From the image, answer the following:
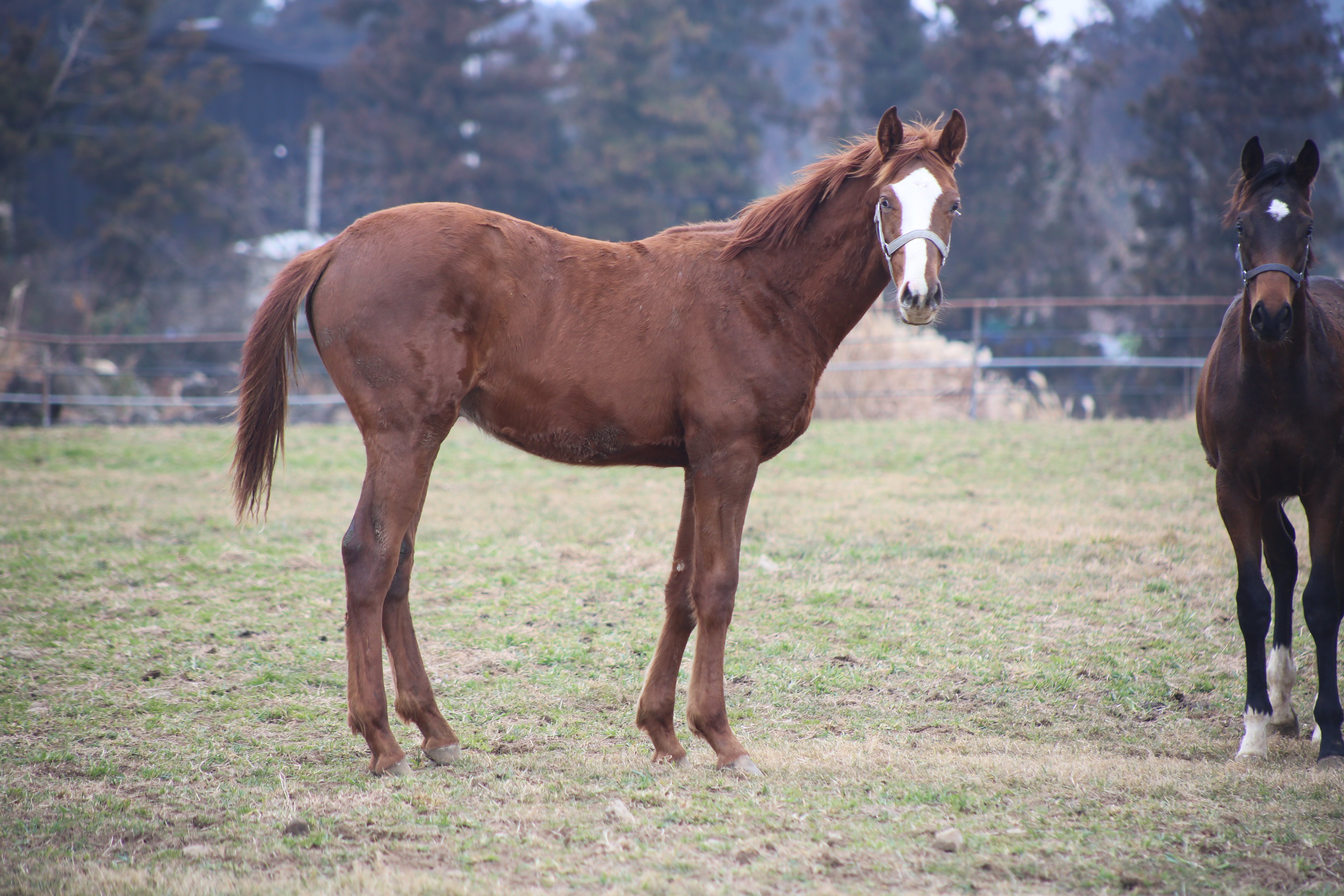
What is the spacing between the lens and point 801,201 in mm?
3910

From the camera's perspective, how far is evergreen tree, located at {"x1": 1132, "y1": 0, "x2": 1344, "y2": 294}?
19.9 meters

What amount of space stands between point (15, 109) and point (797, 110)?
1904 centimetres

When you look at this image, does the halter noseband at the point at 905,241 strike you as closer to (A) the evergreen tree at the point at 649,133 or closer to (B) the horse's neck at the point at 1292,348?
(B) the horse's neck at the point at 1292,348

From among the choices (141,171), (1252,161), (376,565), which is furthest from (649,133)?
(376,565)

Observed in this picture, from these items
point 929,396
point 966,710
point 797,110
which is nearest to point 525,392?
point 966,710

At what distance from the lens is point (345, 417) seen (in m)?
19.1

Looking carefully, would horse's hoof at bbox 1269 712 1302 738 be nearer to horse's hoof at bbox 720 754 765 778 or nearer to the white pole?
horse's hoof at bbox 720 754 765 778

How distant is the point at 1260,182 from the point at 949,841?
2973 mm

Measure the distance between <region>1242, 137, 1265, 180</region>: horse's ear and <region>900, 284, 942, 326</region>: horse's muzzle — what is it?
1.75m

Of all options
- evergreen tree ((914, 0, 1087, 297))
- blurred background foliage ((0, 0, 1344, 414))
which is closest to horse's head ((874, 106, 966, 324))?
blurred background foliage ((0, 0, 1344, 414))

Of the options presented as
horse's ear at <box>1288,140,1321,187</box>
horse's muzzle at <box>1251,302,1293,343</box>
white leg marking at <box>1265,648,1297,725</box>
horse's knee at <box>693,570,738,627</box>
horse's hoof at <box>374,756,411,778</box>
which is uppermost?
horse's ear at <box>1288,140,1321,187</box>

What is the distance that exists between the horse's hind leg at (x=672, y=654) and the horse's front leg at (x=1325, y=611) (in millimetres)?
2532

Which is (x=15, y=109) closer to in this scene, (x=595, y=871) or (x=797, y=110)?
(x=797, y=110)

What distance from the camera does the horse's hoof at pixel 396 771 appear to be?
139 inches
